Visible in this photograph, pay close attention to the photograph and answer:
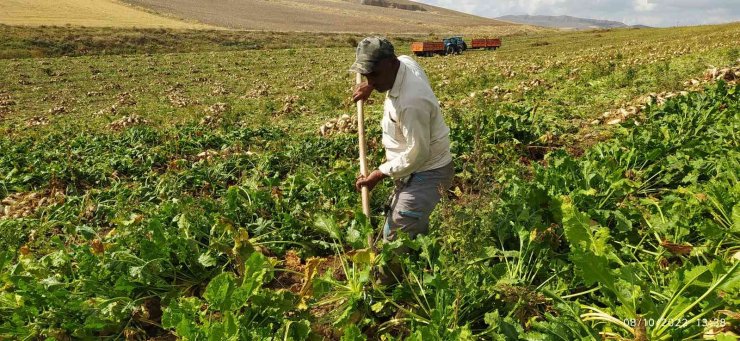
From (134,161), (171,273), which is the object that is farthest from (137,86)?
(171,273)

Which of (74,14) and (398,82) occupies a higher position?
(74,14)

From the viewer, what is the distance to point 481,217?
313 cm

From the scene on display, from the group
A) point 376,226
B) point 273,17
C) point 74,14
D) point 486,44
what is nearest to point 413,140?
point 376,226

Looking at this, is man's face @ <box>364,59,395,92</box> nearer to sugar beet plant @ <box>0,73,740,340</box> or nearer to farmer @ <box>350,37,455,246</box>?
farmer @ <box>350,37,455,246</box>

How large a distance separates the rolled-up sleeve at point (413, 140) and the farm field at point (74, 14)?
1641 inches

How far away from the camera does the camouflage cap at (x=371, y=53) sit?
3193 mm

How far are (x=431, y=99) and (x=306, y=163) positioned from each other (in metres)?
3.47

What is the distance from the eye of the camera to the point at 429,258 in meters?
3.35

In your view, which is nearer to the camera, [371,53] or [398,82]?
[371,53]

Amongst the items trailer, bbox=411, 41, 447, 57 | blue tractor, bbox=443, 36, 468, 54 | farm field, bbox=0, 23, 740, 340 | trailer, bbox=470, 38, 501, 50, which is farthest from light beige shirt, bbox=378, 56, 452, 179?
trailer, bbox=470, 38, 501, 50

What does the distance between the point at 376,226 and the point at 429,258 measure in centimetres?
139

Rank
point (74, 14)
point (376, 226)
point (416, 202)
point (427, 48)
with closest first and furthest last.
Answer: point (416, 202) < point (376, 226) < point (427, 48) < point (74, 14)

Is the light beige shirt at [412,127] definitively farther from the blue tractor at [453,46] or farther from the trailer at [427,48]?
the blue tractor at [453,46]

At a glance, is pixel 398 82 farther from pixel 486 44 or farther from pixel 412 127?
pixel 486 44
